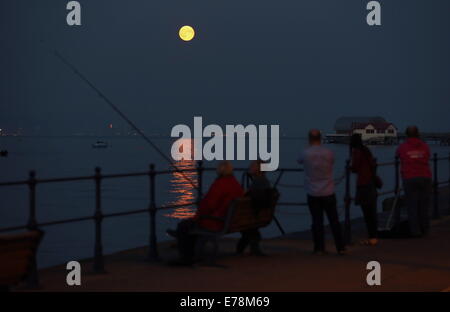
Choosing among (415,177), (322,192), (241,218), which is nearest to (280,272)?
(241,218)

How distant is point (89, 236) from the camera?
109 ft

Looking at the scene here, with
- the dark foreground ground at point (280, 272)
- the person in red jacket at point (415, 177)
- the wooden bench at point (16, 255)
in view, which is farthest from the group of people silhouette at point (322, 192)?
the wooden bench at point (16, 255)

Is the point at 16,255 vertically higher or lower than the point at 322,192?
lower

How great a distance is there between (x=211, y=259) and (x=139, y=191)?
5425 centimetres

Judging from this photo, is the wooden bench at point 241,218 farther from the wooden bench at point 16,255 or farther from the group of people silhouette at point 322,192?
the wooden bench at point 16,255

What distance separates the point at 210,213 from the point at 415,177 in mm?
4580

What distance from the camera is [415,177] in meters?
13.0

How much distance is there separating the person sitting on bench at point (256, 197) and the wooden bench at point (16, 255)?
4066 mm

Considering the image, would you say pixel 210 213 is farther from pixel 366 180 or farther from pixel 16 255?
pixel 16 255

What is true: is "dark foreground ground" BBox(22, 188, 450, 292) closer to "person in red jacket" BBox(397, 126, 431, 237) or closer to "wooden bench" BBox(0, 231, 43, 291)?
"person in red jacket" BBox(397, 126, 431, 237)

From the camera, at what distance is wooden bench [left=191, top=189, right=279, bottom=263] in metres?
9.74
